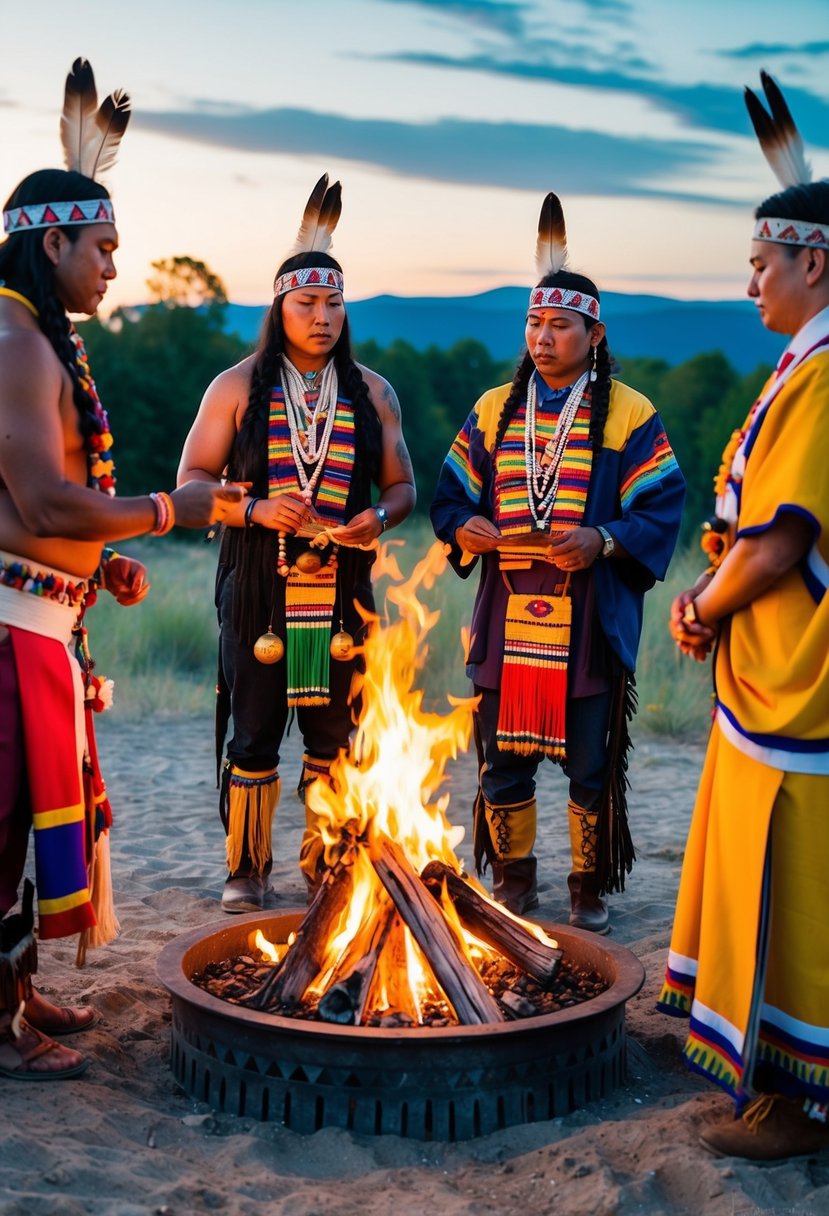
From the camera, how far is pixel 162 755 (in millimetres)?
8820

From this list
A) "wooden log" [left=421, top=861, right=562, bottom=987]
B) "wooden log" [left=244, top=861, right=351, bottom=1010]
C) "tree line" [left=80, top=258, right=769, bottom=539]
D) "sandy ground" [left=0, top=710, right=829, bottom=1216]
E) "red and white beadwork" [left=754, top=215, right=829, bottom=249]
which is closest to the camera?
"sandy ground" [left=0, top=710, right=829, bottom=1216]

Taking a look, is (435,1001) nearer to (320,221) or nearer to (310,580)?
(310,580)

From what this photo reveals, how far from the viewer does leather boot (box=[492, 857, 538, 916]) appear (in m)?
5.47

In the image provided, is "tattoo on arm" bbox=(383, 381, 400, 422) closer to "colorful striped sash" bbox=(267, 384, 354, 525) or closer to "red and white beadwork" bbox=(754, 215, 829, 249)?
"colorful striped sash" bbox=(267, 384, 354, 525)

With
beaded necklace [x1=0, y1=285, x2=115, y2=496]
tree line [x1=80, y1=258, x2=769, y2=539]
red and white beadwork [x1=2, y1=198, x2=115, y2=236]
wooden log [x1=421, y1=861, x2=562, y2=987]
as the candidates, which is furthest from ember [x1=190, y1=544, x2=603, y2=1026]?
tree line [x1=80, y1=258, x2=769, y2=539]

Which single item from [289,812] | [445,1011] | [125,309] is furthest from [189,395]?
[445,1011]

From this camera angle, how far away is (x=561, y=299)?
16.8ft

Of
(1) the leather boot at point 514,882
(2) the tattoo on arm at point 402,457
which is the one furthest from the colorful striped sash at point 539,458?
(1) the leather boot at point 514,882

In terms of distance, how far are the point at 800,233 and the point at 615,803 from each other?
8.52 ft

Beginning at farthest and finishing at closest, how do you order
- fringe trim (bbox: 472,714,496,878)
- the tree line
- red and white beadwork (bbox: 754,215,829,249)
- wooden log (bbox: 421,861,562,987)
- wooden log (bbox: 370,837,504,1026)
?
the tree line, fringe trim (bbox: 472,714,496,878), wooden log (bbox: 421,861,562,987), wooden log (bbox: 370,837,504,1026), red and white beadwork (bbox: 754,215,829,249)

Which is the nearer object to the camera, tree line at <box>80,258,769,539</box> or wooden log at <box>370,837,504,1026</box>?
wooden log at <box>370,837,504,1026</box>

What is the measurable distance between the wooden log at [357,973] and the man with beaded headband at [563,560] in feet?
4.32

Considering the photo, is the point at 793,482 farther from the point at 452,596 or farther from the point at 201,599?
the point at 201,599

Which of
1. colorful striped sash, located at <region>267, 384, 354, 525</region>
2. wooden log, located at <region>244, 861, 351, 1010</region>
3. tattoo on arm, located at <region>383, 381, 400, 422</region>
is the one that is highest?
tattoo on arm, located at <region>383, 381, 400, 422</region>
